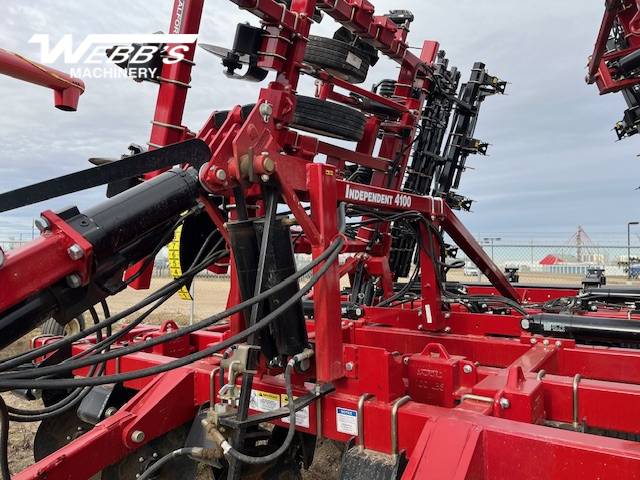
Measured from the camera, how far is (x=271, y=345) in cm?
222

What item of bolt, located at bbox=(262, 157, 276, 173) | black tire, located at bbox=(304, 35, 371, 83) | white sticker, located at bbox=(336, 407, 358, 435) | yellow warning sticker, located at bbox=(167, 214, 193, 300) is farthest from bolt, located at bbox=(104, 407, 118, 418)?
black tire, located at bbox=(304, 35, 371, 83)

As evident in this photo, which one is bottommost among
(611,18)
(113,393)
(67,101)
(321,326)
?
(113,393)

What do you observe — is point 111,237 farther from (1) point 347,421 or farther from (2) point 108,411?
(2) point 108,411

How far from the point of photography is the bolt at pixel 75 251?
1.46m

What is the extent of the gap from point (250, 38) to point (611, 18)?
3.42 m

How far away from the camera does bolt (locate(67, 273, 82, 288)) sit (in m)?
1.51

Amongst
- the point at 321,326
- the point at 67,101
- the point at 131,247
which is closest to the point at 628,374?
the point at 321,326

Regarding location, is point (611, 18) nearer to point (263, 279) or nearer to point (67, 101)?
point (263, 279)

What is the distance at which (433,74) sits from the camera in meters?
6.41

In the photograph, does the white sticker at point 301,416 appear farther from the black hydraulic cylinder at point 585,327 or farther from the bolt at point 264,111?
the black hydraulic cylinder at point 585,327

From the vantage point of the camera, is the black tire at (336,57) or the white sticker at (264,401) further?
the black tire at (336,57)

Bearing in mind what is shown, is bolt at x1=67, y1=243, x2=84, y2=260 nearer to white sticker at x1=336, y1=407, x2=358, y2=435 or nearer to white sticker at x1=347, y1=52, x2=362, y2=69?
white sticker at x1=336, y1=407, x2=358, y2=435

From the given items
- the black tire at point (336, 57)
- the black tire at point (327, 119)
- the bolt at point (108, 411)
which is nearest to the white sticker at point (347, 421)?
the bolt at point (108, 411)

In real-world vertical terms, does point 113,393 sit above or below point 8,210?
below
